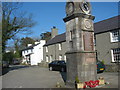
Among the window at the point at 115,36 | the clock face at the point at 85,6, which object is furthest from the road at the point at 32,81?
the window at the point at 115,36

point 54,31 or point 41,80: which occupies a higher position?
point 54,31

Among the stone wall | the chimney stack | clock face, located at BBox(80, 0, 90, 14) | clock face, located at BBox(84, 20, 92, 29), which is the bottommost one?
the stone wall

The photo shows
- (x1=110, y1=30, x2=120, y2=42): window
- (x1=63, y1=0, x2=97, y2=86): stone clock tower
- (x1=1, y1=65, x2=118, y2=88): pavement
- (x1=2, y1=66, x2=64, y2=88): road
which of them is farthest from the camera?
(x1=110, y1=30, x2=120, y2=42): window

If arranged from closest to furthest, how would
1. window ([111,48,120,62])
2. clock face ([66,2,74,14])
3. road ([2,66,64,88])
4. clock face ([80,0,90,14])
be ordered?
clock face ([80,0,90,14]), clock face ([66,2,74,14]), road ([2,66,64,88]), window ([111,48,120,62])

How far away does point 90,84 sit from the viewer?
27.5ft

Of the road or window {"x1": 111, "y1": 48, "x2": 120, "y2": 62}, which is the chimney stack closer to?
window {"x1": 111, "y1": 48, "x2": 120, "y2": 62}

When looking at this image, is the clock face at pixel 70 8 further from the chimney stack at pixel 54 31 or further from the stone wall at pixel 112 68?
the chimney stack at pixel 54 31

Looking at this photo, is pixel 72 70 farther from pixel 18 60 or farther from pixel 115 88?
pixel 18 60

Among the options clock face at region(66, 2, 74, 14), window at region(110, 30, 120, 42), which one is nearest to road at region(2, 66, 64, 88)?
clock face at region(66, 2, 74, 14)

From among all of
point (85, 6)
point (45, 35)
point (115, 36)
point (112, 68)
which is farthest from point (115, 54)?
point (45, 35)

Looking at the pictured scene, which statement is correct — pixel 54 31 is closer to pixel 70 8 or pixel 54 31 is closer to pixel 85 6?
pixel 70 8

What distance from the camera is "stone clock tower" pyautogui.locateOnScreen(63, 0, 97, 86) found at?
8.58 meters

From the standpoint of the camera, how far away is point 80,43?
876cm

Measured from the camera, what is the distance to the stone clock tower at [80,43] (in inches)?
338
